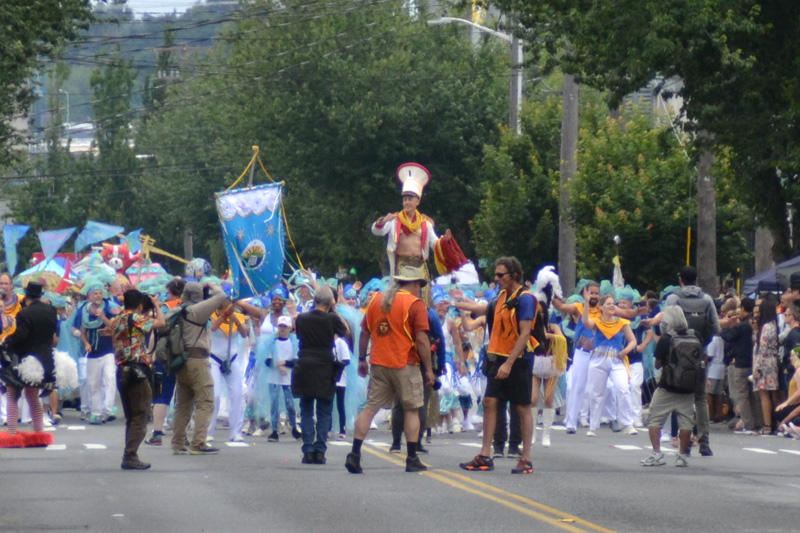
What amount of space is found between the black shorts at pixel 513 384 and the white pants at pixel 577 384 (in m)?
5.91

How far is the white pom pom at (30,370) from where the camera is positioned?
16.7 m

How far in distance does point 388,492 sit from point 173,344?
3.86 metres

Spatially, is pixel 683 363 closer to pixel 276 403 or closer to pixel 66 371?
pixel 276 403

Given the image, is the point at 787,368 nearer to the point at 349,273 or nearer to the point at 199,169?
the point at 349,273

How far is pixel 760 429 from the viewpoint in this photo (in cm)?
2028

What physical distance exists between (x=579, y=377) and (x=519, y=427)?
447 centimetres

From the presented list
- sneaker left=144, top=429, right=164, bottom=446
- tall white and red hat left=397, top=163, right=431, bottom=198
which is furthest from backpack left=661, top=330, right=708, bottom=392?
sneaker left=144, top=429, right=164, bottom=446

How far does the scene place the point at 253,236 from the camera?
19016 millimetres

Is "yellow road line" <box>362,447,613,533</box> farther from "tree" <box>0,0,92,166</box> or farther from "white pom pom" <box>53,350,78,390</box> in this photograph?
"tree" <box>0,0,92,166</box>

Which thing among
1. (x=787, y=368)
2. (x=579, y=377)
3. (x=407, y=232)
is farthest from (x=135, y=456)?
(x=787, y=368)

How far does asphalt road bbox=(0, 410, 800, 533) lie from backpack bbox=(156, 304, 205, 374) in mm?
955

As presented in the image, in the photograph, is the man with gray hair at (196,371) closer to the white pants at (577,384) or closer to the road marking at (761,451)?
the white pants at (577,384)

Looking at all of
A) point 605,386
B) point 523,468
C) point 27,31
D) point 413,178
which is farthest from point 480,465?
point 27,31

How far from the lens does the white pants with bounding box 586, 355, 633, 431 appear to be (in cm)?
1928
